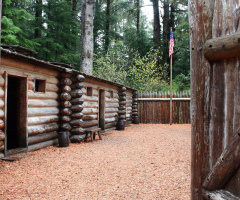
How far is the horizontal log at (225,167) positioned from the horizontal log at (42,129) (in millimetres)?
6303

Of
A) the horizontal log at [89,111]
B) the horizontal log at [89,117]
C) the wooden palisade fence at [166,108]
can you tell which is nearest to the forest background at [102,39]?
the wooden palisade fence at [166,108]

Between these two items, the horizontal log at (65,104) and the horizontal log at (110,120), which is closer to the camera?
the horizontal log at (65,104)

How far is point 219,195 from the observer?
2082 millimetres

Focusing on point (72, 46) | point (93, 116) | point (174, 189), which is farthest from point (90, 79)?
point (72, 46)

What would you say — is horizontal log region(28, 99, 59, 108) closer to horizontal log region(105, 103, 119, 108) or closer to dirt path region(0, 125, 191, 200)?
dirt path region(0, 125, 191, 200)

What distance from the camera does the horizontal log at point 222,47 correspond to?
1954 mm

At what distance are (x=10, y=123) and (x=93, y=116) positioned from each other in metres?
3.84

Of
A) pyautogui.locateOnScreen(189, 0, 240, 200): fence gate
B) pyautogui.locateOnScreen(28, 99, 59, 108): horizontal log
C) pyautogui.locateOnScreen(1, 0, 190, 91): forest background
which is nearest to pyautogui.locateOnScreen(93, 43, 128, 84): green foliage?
pyautogui.locateOnScreen(1, 0, 190, 91): forest background

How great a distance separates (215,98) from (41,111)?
6.76 meters

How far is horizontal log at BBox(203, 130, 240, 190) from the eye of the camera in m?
1.93

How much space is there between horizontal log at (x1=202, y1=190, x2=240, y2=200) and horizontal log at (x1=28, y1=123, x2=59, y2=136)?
624 cm

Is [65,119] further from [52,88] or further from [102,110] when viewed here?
[102,110]

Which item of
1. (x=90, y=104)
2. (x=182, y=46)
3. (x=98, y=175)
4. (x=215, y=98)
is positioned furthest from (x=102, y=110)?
(x=182, y=46)

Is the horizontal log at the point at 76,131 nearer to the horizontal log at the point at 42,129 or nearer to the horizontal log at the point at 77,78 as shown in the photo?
the horizontal log at the point at 42,129
